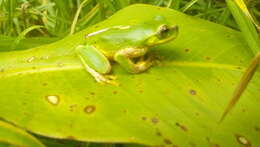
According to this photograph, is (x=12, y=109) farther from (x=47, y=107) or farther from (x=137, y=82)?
(x=137, y=82)

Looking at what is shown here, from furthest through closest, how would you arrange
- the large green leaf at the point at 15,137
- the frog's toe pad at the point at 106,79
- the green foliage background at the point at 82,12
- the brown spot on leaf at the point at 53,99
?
the green foliage background at the point at 82,12 < the frog's toe pad at the point at 106,79 < the brown spot on leaf at the point at 53,99 < the large green leaf at the point at 15,137

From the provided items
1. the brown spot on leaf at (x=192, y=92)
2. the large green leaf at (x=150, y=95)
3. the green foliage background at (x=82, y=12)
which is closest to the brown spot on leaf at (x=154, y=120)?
the large green leaf at (x=150, y=95)

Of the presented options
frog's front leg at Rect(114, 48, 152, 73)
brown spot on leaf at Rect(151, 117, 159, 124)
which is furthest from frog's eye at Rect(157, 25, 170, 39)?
brown spot on leaf at Rect(151, 117, 159, 124)

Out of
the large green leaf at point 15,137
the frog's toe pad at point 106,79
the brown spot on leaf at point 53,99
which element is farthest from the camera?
the frog's toe pad at point 106,79

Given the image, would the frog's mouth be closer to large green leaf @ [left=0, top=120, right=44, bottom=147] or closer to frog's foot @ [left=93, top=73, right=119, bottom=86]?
frog's foot @ [left=93, top=73, right=119, bottom=86]

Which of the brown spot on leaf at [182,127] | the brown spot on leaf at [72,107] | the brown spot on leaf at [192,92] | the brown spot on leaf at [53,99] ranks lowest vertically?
the brown spot on leaf at [182,127]

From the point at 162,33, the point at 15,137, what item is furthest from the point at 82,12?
the point at 15,137

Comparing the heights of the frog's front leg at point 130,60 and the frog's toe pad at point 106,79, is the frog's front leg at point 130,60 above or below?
above

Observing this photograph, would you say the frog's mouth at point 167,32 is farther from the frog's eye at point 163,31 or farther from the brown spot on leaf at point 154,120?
the brown spot on leaf at point 154,120

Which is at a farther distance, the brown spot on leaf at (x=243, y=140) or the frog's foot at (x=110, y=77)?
the frog's foot at (x=110, y=77)
